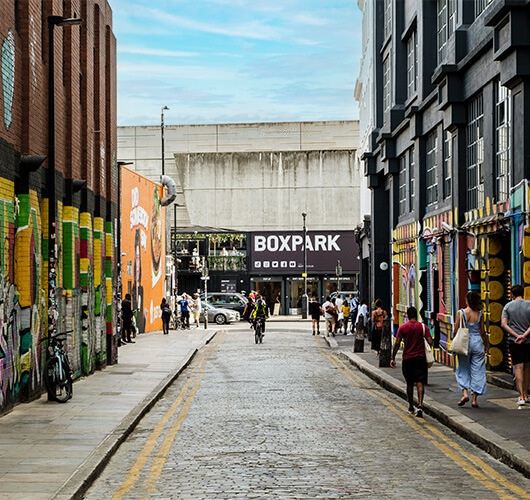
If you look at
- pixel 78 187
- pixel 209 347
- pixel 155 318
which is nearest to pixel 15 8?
pixel 78 187

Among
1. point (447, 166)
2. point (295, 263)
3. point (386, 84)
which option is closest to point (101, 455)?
point (447, 166)

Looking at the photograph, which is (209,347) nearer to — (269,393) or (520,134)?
(269,393)

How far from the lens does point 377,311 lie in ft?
84.6

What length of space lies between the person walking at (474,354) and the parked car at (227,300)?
144 ft

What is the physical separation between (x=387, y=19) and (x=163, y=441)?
25.5m

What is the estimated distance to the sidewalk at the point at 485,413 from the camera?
10.8 meters

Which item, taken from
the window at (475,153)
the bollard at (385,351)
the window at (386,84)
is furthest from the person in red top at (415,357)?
the window at (386,84)

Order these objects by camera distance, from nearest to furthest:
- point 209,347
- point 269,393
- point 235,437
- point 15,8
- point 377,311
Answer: point 235,437, point 15,8, point 269,393, point 377,311, point 209,347

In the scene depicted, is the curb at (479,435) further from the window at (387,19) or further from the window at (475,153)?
the window at (387,19)

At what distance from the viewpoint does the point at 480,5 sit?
2062 cm

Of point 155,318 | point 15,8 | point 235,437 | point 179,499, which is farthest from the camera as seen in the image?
point 155,318

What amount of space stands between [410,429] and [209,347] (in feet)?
70.8

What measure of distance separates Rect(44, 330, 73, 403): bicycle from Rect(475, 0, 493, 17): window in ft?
37.3

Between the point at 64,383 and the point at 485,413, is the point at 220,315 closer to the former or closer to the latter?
the point at 64,383
